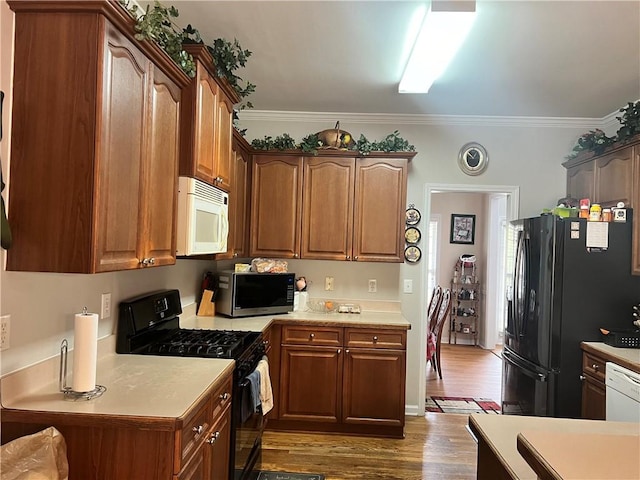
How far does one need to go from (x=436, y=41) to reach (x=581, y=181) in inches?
87.1

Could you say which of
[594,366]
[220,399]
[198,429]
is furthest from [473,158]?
[198,429]

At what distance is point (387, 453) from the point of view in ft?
10.7

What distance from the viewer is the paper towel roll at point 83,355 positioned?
159cm

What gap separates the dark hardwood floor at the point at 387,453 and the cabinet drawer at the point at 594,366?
1017 millimetres

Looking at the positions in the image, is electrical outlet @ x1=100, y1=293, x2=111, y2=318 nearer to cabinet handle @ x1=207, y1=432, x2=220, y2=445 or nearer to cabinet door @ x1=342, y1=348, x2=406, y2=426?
cabinet handle @ x1=207, y1=432, x2=220, y2=445

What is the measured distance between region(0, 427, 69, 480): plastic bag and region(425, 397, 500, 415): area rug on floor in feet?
11.3

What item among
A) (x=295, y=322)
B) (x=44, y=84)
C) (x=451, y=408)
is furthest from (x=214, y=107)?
(x=451, y=408)

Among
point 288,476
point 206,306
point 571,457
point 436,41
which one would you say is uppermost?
point 436,41

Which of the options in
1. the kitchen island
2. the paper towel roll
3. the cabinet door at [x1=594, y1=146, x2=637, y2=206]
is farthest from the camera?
the cabinet door at [x1=594, y1=146, x2=637, y2=206]

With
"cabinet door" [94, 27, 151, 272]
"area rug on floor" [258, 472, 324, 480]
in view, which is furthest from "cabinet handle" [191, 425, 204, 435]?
"area rug on floor" [258, 472, 324, 480]

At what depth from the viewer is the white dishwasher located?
2.47m

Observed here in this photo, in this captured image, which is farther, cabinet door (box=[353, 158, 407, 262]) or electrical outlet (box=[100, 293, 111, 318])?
cabinet door (box=[353, 158, 407, 262])

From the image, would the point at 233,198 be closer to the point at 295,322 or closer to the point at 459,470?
the point at 295,322

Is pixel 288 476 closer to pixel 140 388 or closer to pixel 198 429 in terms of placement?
pixel 198 429
